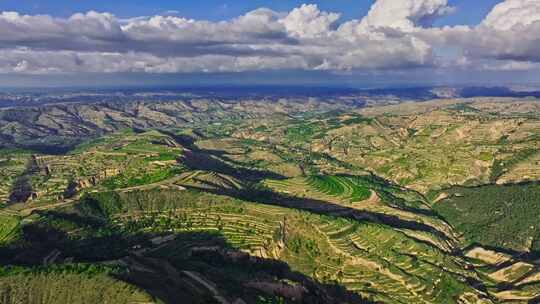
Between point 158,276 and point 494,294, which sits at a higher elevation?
point 158,276

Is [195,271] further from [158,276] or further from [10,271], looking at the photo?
[10,271]

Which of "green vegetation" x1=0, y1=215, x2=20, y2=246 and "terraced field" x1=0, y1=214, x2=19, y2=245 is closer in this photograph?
"green vegetation" x1=0, y1=215, x2=20, y2=246

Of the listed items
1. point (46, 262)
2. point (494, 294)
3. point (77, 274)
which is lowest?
point (494, 294)

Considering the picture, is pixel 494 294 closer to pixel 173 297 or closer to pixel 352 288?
pixel 352 288

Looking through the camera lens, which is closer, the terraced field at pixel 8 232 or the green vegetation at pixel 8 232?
the green vegetation at pixel 8 232

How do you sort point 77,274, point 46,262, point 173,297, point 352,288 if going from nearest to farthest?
point 173,297
point 77,274
point 46,262
point 352,288

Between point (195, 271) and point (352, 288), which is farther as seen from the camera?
point (352, 288)

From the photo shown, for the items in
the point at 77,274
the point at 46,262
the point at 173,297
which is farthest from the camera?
the point at 46,262

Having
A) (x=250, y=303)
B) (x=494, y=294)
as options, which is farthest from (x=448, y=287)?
(x=250, y=303)

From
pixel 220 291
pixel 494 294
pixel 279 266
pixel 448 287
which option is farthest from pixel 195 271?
pixel 494 294
